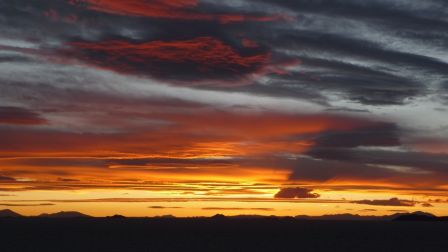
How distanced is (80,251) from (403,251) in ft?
231

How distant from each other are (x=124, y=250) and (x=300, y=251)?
3725 cm

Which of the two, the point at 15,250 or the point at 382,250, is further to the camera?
the point at 382,250

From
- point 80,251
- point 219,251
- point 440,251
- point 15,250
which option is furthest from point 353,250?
point 15,250

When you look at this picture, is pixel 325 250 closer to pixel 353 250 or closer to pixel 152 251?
pixel 353 250

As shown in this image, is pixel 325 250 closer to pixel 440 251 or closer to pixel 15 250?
pixel 440 251

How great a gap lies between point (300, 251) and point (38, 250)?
179 feet

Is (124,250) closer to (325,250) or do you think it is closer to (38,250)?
(38,250)

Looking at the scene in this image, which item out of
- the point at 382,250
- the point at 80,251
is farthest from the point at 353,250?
the point at 80,251

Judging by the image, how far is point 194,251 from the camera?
12862 centimetres

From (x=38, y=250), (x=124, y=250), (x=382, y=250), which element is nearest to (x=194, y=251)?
(x=124, y=250)

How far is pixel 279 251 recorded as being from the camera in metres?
130

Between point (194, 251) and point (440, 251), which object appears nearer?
point (194, 251)

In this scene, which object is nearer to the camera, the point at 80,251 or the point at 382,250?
the point at 80,251

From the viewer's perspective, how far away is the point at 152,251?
12712cm
